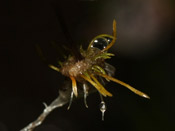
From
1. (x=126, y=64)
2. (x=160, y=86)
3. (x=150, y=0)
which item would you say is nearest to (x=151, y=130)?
(x=160, y=86)

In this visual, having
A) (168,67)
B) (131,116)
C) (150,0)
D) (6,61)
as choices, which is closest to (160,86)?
(168,67)

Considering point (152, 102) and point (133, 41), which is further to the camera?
point (133, 41)

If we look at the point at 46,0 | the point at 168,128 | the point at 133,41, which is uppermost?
the point at 46,0

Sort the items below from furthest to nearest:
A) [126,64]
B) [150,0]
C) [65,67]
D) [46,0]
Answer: [46,0] → [150,0] → [126,64] → [65,67]

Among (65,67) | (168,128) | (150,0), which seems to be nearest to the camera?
(65,67)

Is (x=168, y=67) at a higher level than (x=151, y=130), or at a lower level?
higher

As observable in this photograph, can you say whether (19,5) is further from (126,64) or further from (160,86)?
(160,86)

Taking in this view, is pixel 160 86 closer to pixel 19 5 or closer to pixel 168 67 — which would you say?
pixel 168 67
